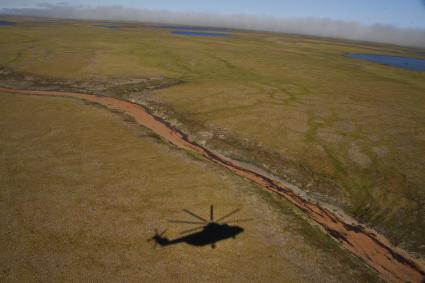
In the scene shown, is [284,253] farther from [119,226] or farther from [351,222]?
[119,226]

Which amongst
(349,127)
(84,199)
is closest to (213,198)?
(84,199)

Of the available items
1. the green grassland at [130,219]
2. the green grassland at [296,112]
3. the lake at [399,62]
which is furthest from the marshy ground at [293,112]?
the lake at [399,62]

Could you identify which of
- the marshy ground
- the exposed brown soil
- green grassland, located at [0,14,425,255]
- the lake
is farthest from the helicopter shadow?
the lake

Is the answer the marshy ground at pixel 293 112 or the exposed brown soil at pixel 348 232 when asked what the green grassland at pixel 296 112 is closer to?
the marshy ground at pixel 293 112

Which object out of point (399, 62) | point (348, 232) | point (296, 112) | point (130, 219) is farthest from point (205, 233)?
point (399, 62)

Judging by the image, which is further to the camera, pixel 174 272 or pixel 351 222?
pixel 351 222

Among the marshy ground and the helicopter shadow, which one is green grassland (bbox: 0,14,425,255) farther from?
the helicopter shadow
